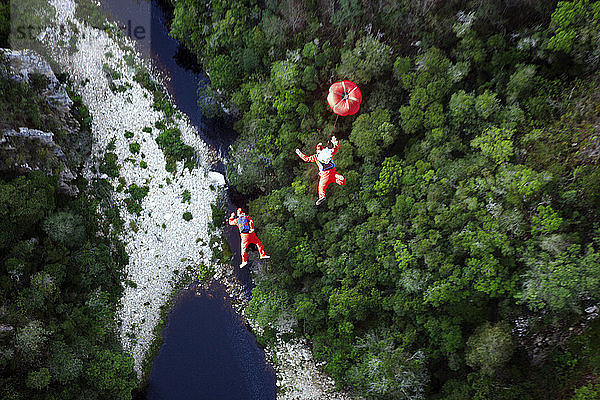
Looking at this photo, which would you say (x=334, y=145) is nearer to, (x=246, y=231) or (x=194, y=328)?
(x=246, y=231)

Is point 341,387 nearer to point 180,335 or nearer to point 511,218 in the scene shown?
point 180,335

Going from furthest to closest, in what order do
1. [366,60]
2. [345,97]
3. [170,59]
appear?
[170,59]
[366,60]
[345,97]

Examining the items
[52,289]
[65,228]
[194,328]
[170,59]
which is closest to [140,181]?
[65,228]

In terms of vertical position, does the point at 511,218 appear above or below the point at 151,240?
below

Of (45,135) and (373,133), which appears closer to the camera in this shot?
(373,133)

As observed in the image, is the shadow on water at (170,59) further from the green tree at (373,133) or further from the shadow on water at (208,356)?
the shadow on water at (208,356)

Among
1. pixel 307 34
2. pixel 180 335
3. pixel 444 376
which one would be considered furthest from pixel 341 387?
pixel 307 34
